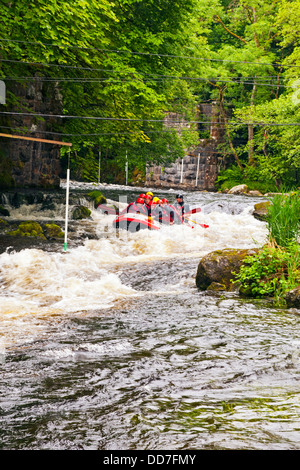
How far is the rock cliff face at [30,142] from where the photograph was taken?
1848 cm

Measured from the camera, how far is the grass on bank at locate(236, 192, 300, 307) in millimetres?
8961

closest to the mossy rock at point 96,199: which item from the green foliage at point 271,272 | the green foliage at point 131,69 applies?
the green foliage at point 131,69

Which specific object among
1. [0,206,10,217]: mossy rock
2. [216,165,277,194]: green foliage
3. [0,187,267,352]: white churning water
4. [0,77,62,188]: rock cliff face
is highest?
→ [0,77,62,188]: rock cliff face

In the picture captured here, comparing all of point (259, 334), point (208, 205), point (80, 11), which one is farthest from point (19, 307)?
point (208, 205)

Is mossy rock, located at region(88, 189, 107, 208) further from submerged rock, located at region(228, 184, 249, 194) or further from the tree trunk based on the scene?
the tree trunk

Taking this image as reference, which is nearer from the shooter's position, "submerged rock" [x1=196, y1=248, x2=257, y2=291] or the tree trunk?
"submerged rock" [x1=196, y1=248, x2=257, y2=291]

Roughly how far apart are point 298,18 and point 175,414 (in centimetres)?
3265

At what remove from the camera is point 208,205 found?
25.1 meters

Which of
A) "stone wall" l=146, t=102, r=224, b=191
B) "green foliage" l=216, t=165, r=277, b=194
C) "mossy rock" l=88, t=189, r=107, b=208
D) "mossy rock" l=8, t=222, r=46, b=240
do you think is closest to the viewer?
"mossy rock" l=8, t=222, r=46, b=240

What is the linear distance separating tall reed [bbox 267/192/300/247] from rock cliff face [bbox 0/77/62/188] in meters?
10.9

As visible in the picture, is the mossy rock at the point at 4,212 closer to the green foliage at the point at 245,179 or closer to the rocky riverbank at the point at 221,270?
the rocky riverbank at the point at 221,270

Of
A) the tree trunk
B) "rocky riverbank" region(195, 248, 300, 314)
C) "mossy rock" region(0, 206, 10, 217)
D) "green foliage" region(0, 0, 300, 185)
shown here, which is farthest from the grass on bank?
the tree trunk

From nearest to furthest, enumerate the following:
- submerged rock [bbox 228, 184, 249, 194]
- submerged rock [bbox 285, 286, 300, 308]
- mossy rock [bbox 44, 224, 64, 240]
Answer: submerged rock [bbox 285, 286, 300, 308], mossy rock [bbox 44, 224, 64, 240], submerged rock [bbox 228, 184, 249, 194]
